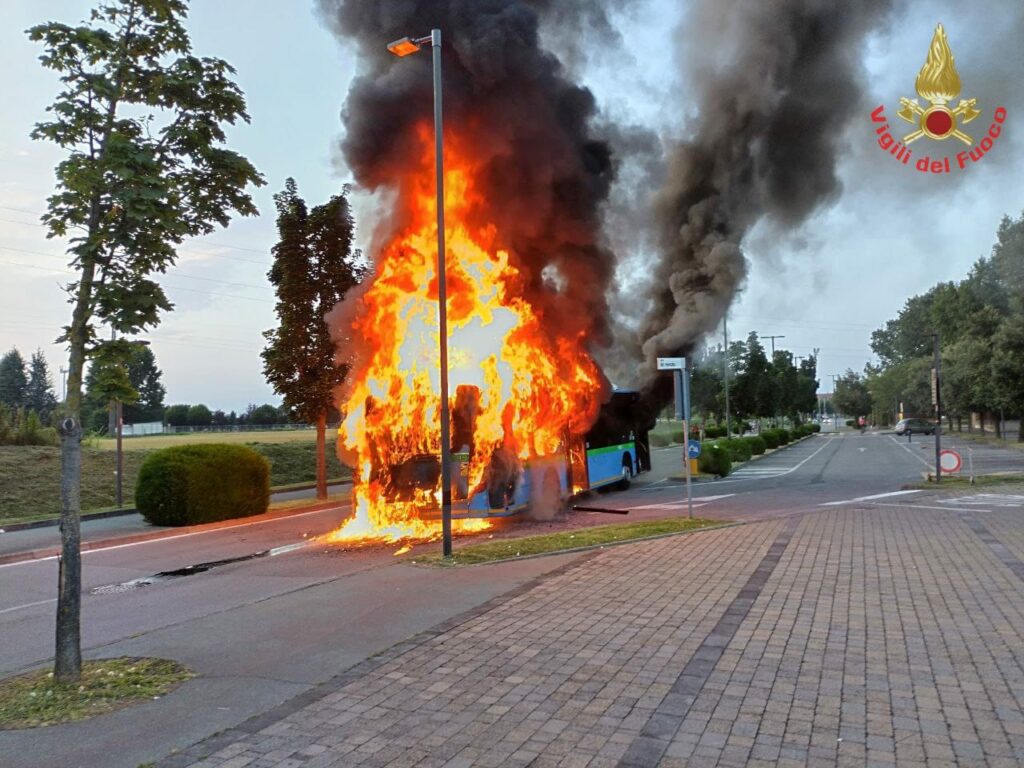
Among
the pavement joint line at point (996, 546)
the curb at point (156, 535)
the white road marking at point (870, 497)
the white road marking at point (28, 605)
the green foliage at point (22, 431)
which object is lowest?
the curb at point (156, 535)

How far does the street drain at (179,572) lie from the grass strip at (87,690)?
379cm

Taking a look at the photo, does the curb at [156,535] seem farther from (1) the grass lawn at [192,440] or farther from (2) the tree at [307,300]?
(1) the grass lawn at [192,440]

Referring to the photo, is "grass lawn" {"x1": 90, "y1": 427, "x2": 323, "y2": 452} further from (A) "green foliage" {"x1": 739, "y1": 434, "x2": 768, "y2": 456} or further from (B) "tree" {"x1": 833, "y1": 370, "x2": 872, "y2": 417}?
(B) "tree" {"x1": 833, "y1": 370, "x2": 872, "y2": 417}

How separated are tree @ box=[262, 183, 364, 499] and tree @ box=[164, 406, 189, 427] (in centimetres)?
6581

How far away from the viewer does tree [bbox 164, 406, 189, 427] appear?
8022cm

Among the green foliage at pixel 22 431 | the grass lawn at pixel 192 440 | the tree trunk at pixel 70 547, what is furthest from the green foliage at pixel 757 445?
the tree trunk at pixel 70 547

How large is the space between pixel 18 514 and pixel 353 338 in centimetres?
1015

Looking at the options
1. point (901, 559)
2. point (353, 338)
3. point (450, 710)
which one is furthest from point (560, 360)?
point (450, 710)

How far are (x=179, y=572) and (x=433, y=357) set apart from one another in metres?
5.78

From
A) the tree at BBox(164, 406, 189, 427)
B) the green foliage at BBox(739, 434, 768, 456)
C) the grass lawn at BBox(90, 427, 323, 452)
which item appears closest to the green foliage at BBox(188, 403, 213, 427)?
the tree at BBox(164, 406, 189, 427)

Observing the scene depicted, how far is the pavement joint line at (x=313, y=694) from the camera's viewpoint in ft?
13.1

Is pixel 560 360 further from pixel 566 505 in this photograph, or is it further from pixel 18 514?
pixel 18 514

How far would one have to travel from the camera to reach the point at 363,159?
15.0 meters

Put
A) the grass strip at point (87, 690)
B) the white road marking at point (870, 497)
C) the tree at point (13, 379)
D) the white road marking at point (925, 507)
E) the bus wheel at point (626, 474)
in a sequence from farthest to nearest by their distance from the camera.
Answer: the tree at point (13, 379)
the bus wheel at point (626, 474)
the white road marking at point (870, 497)
the white road marking at point (925, 507)
the grass strip at point (87, 690)
